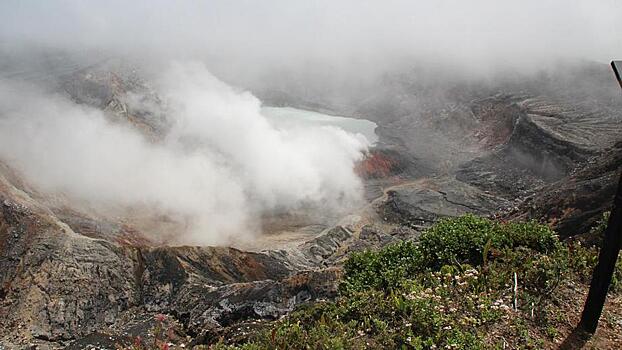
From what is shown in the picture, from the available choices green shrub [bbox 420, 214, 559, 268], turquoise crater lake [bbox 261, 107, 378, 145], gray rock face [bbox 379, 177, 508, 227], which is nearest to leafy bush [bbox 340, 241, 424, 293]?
green shrub [bbox 420, 214, 559, 268]

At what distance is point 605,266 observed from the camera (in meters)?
6.31

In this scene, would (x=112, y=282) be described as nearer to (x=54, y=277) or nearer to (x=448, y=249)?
(x=54, y=277)

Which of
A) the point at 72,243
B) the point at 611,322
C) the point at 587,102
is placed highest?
the point at 587,102

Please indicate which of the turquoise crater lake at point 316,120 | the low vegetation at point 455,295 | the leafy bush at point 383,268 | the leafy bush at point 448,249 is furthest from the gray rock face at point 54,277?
the turquoise crater lake at point 316,120

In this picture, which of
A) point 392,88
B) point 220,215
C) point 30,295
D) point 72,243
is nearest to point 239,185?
point 220,215

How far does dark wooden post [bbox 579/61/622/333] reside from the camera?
6.03 metres

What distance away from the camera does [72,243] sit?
854 inches

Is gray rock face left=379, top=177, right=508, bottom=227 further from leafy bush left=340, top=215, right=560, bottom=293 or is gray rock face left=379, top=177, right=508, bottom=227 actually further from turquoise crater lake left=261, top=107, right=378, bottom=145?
leafy bush left=340, top=215, right=560, bottom=293

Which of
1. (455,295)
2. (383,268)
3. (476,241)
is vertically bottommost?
(383,268)

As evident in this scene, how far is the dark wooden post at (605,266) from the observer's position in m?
6.03

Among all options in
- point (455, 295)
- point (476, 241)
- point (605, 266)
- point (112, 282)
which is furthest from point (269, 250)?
point (605, 266)

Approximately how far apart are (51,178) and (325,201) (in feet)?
59.7

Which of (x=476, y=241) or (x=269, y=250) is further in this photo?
(x=269, y=250)

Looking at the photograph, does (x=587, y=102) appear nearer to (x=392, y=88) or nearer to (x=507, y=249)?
(x=392, y=88)
